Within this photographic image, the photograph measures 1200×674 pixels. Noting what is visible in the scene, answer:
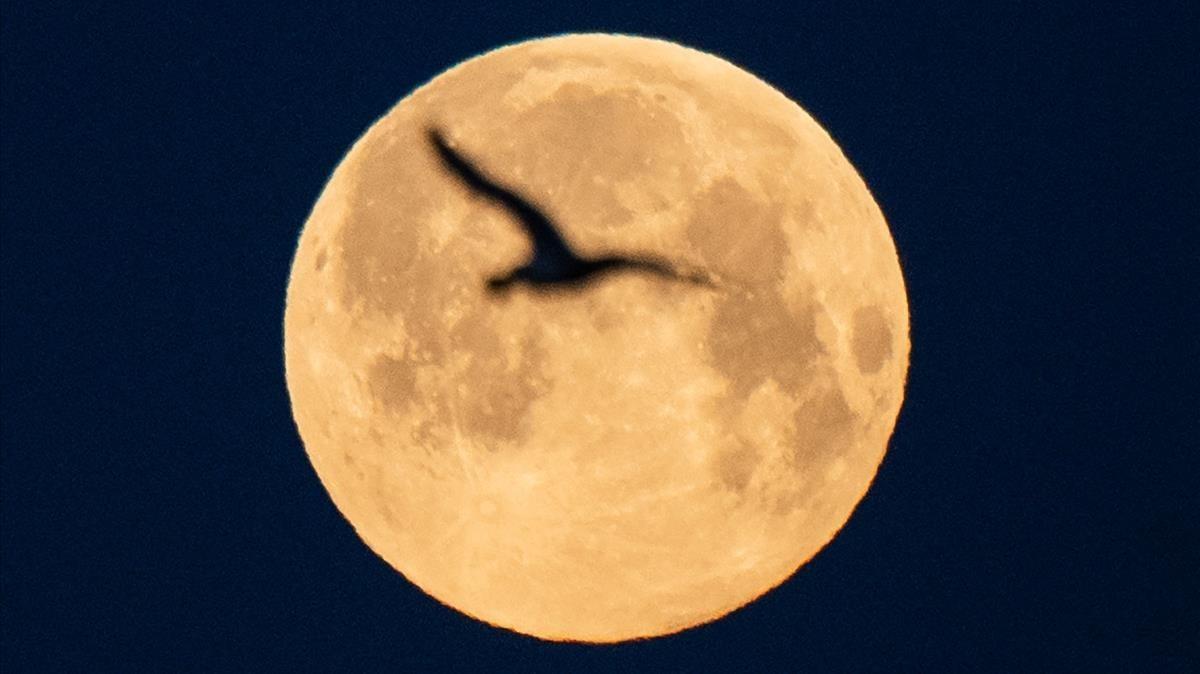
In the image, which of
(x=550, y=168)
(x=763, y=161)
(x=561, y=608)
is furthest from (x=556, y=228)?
(x=561, y=608)

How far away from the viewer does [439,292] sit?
2535 millimetres

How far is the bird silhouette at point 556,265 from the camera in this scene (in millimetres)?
2422

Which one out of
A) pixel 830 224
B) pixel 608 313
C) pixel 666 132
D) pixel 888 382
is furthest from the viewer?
pixel 888 382

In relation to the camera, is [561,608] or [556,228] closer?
[556,228]

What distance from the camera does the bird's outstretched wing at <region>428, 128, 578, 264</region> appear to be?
7.99 feet

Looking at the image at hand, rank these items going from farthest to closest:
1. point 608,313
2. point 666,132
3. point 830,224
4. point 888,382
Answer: point 888,382, point 830,224, point 666,132, point 608,313

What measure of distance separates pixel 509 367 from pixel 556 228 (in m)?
0.35

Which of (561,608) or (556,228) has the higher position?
(556,228)

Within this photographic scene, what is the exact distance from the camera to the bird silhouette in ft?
7.95

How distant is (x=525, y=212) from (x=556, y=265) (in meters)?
0.16

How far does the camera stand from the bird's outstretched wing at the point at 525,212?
2436 mm

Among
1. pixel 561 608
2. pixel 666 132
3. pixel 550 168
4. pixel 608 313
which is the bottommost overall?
pixel 561 608

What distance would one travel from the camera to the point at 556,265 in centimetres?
243

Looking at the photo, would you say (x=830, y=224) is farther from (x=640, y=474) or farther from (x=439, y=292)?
(x=439, y=292)
